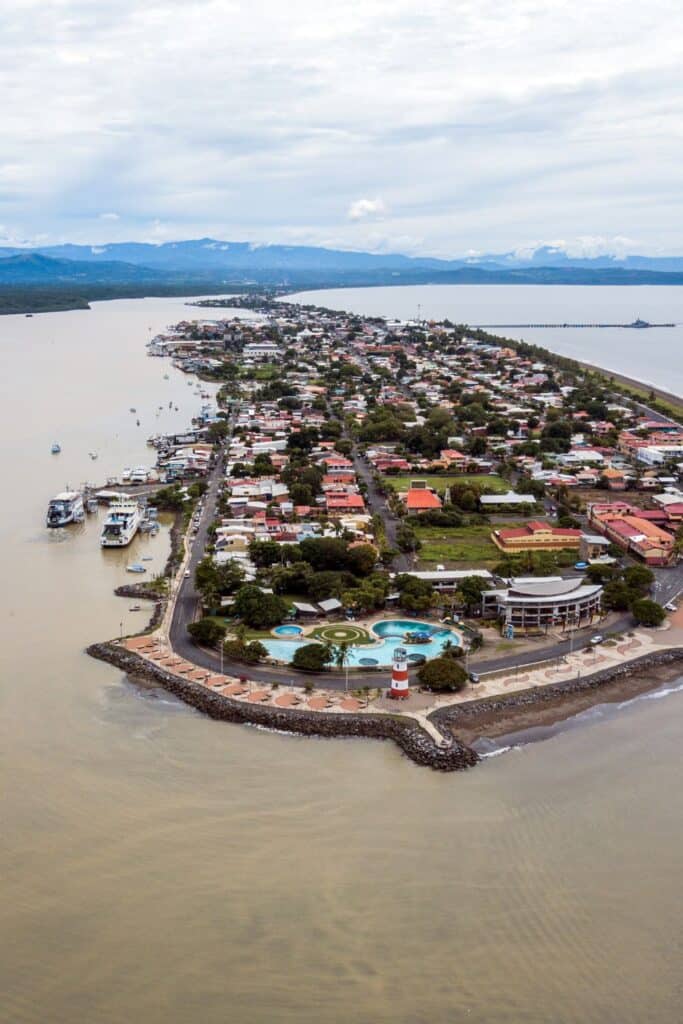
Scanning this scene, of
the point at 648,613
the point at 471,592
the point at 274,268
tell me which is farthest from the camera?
the point at 274,268

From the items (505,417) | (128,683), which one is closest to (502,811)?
(128,683)

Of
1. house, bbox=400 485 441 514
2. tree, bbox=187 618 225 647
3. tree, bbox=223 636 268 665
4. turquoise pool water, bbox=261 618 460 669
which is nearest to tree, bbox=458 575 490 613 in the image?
turquoise pool water, bbox=261 618 460 669

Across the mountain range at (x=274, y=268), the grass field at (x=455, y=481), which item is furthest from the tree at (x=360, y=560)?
the mountain range at (x=274, y=268)

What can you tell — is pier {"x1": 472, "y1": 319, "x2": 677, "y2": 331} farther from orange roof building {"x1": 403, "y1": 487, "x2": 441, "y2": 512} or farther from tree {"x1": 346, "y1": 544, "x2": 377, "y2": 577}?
tree {"x1": 346, "y1": 544, "x2": 377, "y2": 577}

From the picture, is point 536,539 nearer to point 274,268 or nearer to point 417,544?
point 417,544

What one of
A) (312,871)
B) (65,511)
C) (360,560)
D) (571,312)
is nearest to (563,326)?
(571,312)

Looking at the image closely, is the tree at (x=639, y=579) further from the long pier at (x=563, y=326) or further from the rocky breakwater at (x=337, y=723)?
the long pier at (x=563, y=326)
